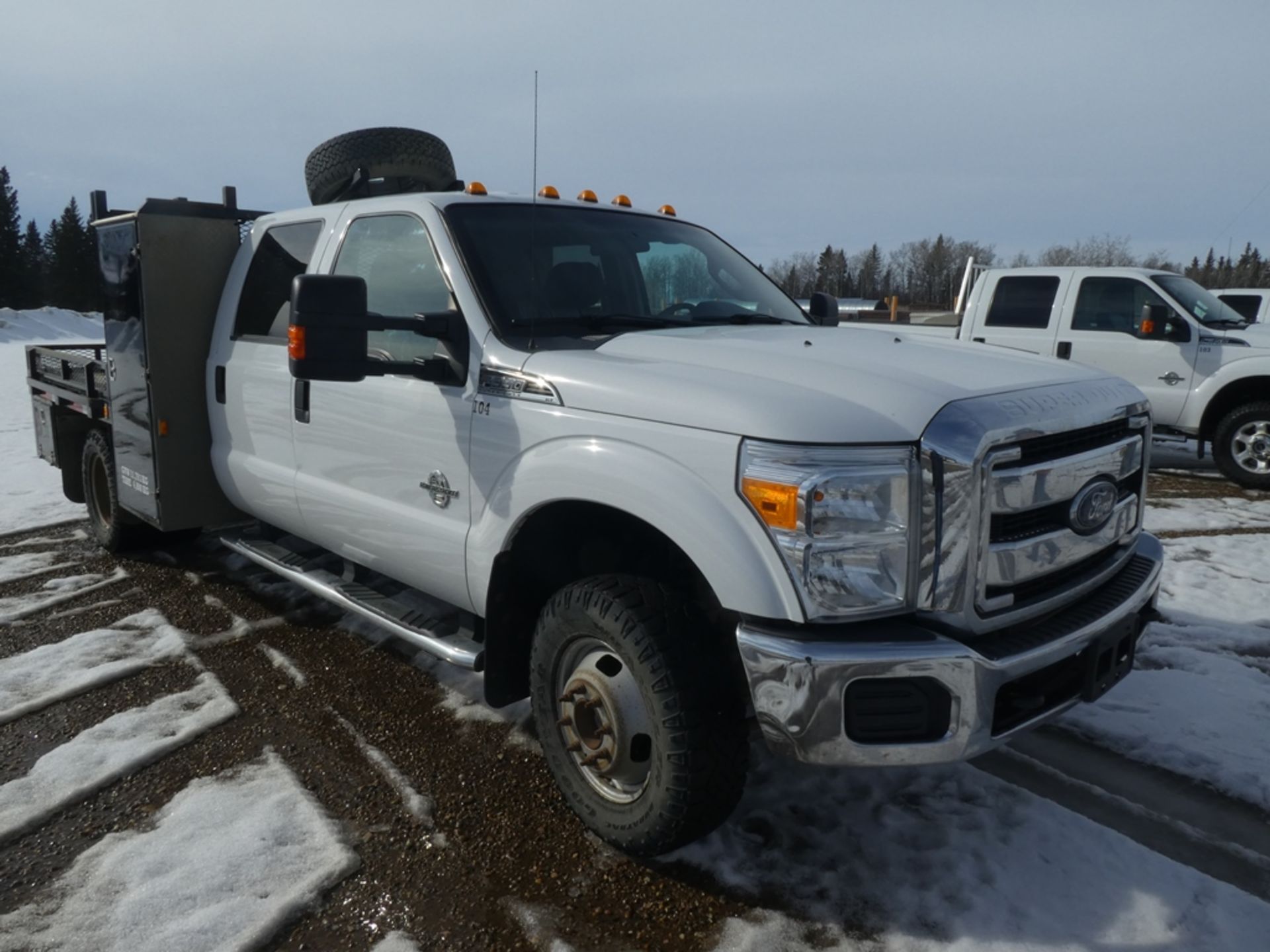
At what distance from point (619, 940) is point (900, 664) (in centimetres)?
105

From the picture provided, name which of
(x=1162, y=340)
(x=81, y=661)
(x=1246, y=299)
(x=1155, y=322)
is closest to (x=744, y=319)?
(x=81, y=661)

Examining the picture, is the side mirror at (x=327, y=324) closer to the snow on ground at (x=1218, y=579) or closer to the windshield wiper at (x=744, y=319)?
the windshield wiper at (x=744, y=319)

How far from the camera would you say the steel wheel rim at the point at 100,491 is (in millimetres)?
5961

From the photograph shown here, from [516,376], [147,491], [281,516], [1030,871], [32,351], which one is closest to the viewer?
[1030,871]

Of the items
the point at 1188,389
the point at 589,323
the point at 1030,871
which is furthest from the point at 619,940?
the point at 1188,389

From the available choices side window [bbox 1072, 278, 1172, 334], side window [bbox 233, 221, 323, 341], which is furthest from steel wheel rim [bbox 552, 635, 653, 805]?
side window [bbox 1072, 278, 1172, 334]

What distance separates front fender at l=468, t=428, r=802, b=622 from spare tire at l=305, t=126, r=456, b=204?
2.33 metres

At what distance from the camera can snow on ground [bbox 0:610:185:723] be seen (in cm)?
393

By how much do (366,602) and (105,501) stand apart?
3.21m

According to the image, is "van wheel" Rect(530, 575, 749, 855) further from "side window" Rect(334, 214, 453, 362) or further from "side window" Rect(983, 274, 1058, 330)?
"side window" Rect(983, 274, 1058, 330)

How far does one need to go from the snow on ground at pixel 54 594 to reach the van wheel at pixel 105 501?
22 cm

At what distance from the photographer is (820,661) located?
2.26 metres

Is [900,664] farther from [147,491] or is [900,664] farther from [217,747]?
[147,491]

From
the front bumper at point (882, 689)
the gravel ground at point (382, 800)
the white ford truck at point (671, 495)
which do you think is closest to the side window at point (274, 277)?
the white ford truck at point (671, 495)
